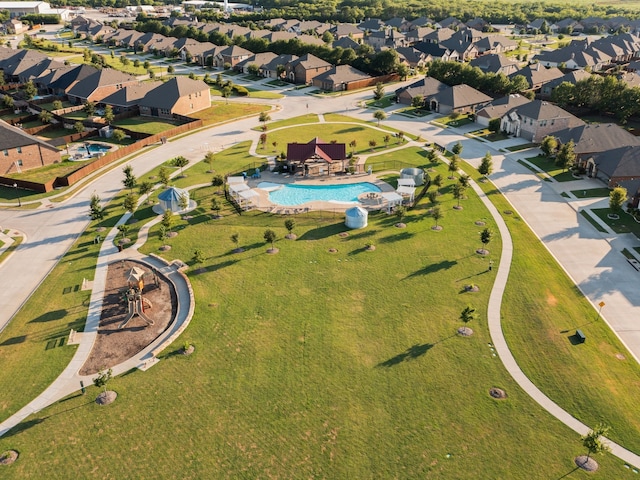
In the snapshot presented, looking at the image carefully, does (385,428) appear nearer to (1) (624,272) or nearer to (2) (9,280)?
(1) (624,272)

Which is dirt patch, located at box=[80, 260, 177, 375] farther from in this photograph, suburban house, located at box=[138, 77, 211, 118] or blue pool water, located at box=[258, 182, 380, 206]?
suburban house, located at box=[138, 77, 211, 118]

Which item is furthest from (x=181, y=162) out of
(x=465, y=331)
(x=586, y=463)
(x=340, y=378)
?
(x=586, y=463)

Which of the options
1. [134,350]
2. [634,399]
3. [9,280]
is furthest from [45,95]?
[634,399]

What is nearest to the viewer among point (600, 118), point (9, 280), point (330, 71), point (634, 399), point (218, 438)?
point (218, 438)

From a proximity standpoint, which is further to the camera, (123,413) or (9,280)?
(9,280)

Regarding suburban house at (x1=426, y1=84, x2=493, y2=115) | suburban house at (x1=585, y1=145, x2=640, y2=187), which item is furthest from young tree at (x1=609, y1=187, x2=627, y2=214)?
suburban house at (x1=426, y1=84, x2=493, y2=115)

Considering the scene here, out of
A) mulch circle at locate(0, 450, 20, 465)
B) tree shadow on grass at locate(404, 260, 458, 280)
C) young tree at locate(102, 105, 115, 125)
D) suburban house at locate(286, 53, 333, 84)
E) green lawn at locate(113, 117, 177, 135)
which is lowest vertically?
mulch circle at locate(0, 450, 20, 465)
